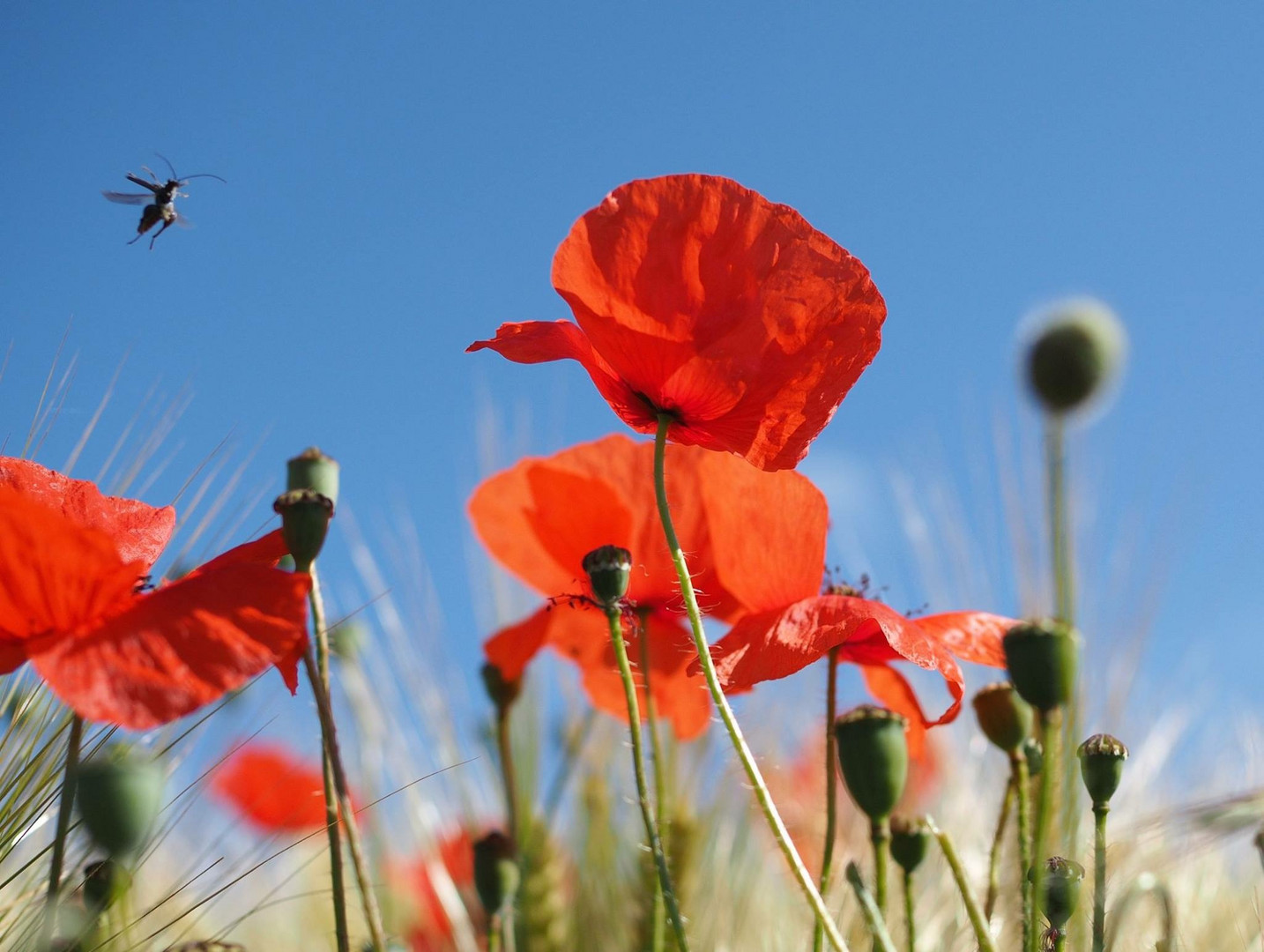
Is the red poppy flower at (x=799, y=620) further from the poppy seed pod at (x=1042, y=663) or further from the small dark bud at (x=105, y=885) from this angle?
the small dark bud at (x=105, y=885)

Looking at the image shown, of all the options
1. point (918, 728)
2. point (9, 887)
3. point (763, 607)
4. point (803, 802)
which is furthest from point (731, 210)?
point (803, 802)

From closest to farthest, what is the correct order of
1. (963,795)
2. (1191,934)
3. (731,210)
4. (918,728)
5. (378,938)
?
(378,938) → (731,210) → (918,728) → (1191,934) → (963,795)

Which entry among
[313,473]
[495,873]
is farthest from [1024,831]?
[313,473]

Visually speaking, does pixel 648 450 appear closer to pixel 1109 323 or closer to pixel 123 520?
pixel 123 520

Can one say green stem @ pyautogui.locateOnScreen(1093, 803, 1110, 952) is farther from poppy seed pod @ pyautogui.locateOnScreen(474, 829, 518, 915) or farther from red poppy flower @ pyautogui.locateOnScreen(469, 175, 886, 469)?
poppy seed pod @ pyautogui.locateOnScreen(474, 829, 518, 915)

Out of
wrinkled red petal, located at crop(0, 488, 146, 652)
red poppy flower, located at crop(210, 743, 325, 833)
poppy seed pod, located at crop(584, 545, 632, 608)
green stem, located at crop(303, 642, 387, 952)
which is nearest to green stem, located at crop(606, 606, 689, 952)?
poppy seed pod, located at crop(584, 545, 632, 608)

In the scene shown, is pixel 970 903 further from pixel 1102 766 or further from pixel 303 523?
pixel 303 523
